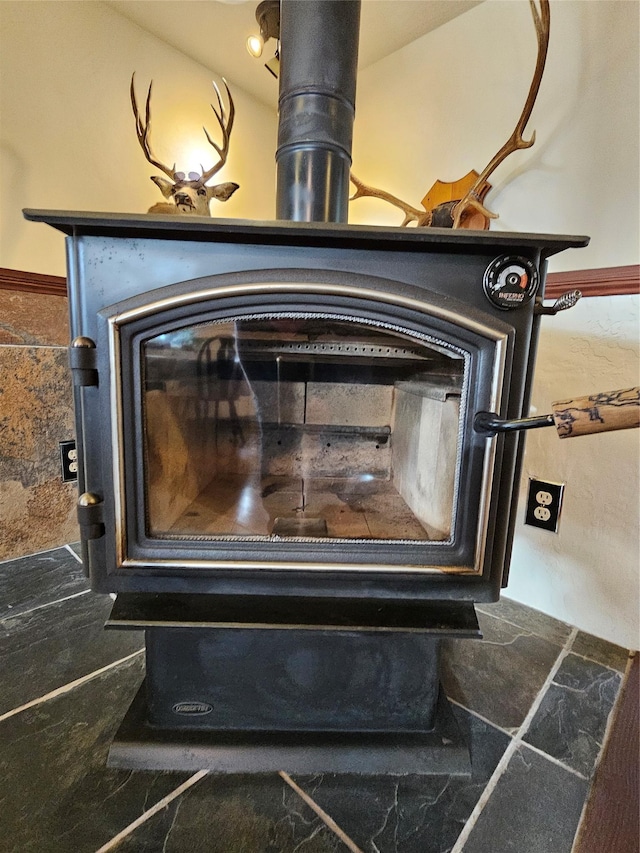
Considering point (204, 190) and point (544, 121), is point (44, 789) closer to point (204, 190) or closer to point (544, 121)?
point (204, 190)

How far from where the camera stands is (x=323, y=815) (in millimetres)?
590

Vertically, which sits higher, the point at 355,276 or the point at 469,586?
the point at 355,276

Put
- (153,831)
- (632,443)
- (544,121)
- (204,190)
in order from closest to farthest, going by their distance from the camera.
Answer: (153,831) → (632,443) → (544,121) → (204,190)

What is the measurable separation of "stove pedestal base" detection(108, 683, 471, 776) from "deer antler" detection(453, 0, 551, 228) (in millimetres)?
1125

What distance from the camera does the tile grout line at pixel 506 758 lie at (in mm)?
574

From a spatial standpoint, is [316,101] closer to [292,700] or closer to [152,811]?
[292,700]

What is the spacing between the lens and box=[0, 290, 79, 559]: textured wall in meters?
1.14

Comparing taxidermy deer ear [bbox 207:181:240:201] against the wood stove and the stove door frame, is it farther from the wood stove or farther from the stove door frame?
the stove door frame

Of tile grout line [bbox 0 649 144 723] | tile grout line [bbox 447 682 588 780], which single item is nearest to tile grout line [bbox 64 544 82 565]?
tile grout line [bbox 0 649 144 723]

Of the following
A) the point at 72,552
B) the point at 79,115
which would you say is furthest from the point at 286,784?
the point at 79,115

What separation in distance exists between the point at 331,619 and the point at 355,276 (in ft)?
1.62

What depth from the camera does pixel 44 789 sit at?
0.60 metres

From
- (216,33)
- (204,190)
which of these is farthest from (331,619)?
(216,33)

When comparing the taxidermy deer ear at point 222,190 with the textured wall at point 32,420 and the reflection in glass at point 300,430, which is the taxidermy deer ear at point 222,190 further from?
the reflection in glass at point 300,430
